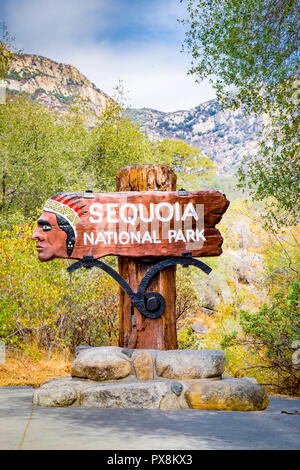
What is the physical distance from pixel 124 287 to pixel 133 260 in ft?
1.39

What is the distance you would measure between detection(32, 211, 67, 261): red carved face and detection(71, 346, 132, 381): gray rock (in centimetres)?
160

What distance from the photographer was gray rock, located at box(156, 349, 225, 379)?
245 inches

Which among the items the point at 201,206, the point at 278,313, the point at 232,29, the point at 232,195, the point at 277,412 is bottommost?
the point at 277,412

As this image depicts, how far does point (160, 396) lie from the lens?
5.86 meters

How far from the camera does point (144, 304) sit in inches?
272

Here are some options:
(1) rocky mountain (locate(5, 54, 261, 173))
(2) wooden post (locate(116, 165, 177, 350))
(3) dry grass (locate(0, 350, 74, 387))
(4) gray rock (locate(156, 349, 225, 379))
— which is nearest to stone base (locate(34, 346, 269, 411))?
(4) gray rock (locate(156, 349, 225, 379))

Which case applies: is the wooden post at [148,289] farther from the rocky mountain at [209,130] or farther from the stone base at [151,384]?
the rocky mountain at [209,130]

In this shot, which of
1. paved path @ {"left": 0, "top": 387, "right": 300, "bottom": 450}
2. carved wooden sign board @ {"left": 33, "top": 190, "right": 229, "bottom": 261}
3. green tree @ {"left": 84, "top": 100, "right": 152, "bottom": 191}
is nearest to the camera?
paved path @ {"left": 0, "top": 387, "right": 300, "bottom": 450}

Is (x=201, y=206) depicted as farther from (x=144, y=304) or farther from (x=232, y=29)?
(x=232, y=29)

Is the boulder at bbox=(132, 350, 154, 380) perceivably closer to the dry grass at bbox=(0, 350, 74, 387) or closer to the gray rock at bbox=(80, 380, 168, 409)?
the gray rock at bbox=(80, 380, 168, 409)

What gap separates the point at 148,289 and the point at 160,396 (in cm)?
165

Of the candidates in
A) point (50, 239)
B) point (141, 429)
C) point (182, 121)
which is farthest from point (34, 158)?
point (182, 121)
